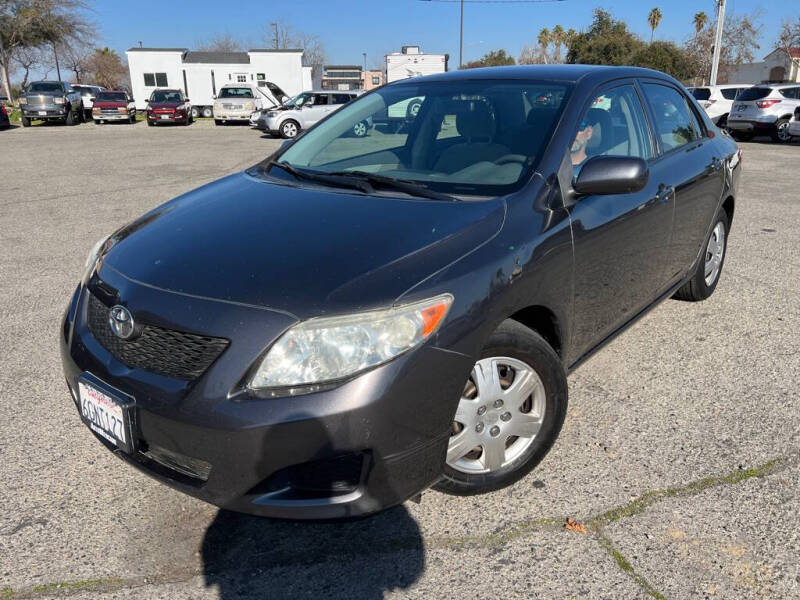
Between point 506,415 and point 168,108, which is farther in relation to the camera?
point 168,108

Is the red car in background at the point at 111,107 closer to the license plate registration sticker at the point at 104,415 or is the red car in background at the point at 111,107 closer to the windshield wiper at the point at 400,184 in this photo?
the windshield wiper at the point at 400,184

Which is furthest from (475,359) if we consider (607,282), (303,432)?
(607,282)

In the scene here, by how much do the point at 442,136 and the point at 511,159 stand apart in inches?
20.8

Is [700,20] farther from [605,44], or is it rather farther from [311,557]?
[311,557]

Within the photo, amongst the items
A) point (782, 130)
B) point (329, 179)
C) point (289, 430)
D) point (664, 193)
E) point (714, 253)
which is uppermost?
point (329, 179)

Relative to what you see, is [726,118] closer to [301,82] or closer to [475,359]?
[475,359]

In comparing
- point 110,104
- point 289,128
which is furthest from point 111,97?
point 289,128

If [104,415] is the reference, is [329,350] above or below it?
above

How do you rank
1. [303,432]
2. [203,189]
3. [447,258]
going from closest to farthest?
[303,432]
[447,258]
[203,189]

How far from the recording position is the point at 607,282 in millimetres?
3049

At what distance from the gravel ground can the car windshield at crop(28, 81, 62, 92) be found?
28.2 m

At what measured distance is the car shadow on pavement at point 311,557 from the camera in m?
2.14

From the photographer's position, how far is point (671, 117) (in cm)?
397

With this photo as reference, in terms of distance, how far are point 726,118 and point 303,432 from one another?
22.9 meters
